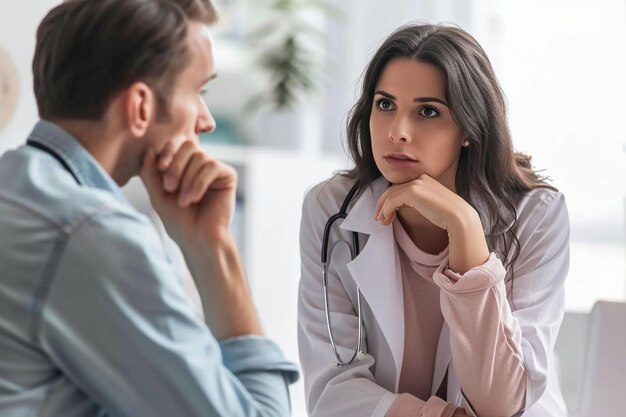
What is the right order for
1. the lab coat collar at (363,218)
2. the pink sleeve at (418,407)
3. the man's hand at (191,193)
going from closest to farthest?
the man's hand at (191,193) → the pink sleeve at (418,407) → the lab coat collar at (363,218)

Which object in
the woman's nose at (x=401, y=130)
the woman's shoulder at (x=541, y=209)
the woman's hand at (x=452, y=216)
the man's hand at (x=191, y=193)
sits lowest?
the woman's shoulder at (x=541, y=209)

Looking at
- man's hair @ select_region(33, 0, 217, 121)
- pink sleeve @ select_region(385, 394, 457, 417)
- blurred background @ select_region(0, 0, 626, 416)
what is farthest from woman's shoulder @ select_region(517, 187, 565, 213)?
blurred background @ select_region(0, 0, 626, 416)

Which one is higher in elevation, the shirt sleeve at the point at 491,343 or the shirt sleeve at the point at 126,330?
the shirt sleeve at the point at 126,330

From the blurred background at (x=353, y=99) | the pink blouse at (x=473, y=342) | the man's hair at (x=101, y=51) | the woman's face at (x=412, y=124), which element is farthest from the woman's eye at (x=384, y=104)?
the blurred background at (x=353, y=99)

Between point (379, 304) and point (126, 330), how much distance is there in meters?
0.78

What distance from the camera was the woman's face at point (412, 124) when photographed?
1.61 metres

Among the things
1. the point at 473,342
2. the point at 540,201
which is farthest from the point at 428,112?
the point at 473,342

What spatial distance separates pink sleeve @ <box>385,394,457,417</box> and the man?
0.44 m

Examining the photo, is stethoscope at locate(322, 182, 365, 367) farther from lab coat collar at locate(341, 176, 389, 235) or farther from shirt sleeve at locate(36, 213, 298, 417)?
shirt sleeve at locate(36, 213, 298, 417)

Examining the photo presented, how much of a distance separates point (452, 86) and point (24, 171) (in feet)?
2.64

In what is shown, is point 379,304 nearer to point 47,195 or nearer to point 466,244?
point 466,244

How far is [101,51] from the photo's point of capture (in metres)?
1.05

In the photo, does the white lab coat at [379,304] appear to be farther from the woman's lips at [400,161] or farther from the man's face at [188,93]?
the man's face at [188,93]

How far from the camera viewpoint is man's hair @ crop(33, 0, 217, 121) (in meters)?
1.05
